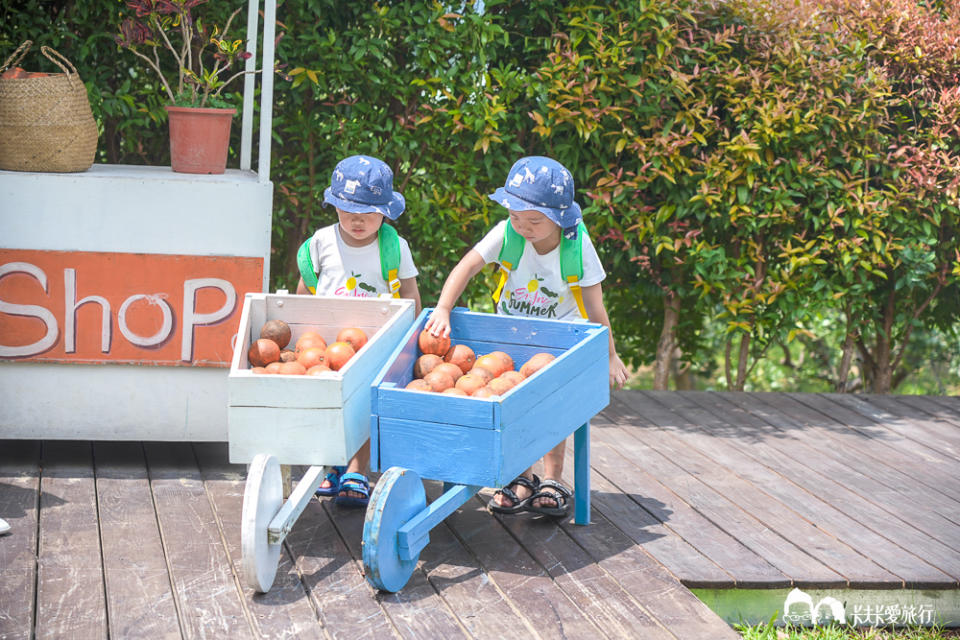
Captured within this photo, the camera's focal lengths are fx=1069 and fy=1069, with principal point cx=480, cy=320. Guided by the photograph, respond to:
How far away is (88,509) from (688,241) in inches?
129

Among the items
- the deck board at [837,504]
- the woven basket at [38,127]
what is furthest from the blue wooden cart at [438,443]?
the woven basket at [38,127]

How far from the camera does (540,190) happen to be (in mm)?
3812

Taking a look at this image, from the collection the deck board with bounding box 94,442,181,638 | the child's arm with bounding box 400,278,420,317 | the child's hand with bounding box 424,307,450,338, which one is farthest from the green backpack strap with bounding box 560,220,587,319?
the deck board with bounding box 94,442,181,638

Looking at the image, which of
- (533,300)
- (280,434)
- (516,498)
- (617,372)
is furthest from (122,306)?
(617,372)

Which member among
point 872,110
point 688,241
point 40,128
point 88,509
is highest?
point 872,110

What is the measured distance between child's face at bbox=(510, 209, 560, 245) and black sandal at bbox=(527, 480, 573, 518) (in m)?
0.93

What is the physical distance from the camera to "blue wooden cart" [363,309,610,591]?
3.20m

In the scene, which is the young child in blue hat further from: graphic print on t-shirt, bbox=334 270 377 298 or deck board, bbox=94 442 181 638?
deck board, bbox=94 442 181 638

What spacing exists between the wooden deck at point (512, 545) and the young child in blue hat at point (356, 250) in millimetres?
134

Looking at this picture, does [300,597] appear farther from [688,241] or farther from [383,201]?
[688,241]

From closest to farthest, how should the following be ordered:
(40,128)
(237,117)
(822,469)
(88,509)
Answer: (88,509), (40,128), (822,469), (237,117)

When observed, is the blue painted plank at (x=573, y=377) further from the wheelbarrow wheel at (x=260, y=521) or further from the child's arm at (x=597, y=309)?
the wheelbarrow wheel at (x=260, y=521)

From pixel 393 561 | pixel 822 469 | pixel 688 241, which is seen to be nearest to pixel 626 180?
pixel 688 241

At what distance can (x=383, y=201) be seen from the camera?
4.04 m
